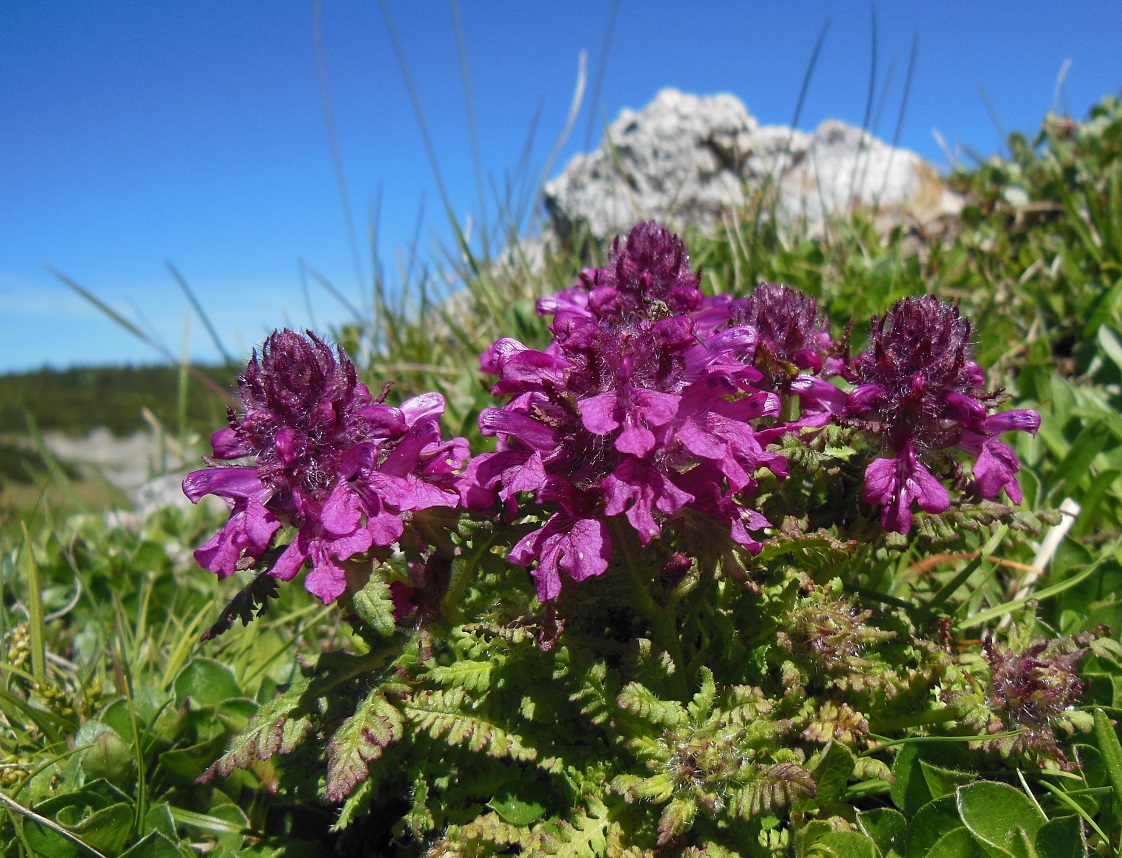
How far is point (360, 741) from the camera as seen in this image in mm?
1491

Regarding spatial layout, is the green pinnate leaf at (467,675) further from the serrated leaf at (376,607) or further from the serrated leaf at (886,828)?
the serrated leaf at (886,828)

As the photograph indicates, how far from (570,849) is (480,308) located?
11.4 ft

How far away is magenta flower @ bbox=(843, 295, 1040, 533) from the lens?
167cm

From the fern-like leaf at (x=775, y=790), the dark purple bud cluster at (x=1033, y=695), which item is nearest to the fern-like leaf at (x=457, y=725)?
the fern-like leaf at (x=775, y=790)

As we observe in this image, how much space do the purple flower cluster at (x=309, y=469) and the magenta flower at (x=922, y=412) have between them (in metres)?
0.91

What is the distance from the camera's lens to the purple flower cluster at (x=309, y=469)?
5.12ft

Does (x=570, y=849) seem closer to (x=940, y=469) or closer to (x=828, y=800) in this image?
(x=828, y=800)

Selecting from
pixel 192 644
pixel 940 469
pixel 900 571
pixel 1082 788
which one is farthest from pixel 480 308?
pixel 1082 788

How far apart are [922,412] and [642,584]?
0.71 m

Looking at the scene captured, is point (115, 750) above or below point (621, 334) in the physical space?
below

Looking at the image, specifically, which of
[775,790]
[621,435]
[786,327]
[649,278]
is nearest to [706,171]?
[649,278]

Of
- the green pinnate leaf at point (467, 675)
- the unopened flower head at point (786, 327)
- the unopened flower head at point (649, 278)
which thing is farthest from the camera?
the unopened flower head at point (649, 278)

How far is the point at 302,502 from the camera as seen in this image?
1.60 meters

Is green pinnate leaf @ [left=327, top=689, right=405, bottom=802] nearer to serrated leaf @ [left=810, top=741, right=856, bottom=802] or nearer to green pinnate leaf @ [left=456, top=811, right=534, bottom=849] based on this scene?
green pinnate leaf @ [left=456, top=811, right=534, bottom=849]
